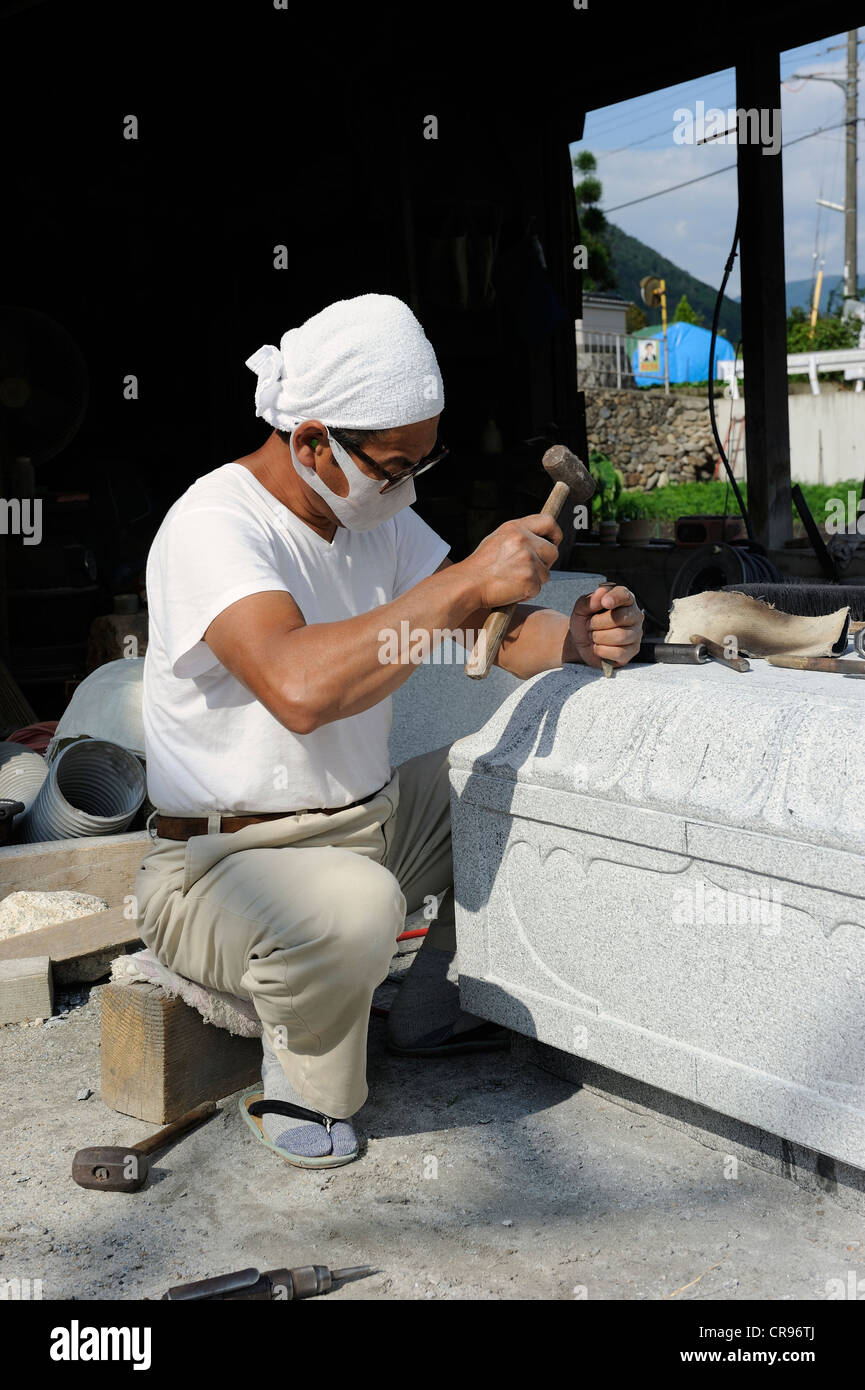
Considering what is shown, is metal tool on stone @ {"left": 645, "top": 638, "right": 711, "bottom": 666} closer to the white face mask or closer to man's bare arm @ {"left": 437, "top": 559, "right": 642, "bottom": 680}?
man's bare arm @ {"left": 437, "top": 559, "right": 642, "bottom": 680}

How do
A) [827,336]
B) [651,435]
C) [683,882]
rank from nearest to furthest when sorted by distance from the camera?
[683,882] < [651,435] < [827,336]

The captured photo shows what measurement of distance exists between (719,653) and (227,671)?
1.07m

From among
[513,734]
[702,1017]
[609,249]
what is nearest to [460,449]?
[513,734]

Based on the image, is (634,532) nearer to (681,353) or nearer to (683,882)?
(683,882)


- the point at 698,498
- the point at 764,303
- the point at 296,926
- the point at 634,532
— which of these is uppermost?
the point at 764,303

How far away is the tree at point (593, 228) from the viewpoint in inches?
780

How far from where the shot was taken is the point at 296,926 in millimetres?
2348

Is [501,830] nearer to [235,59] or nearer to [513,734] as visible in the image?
[513,734]

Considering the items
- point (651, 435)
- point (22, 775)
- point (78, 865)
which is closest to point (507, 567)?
point (78, 865)

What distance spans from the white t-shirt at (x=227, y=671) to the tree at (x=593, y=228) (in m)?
16.5

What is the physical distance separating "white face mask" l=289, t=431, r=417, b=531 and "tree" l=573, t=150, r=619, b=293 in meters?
16.4

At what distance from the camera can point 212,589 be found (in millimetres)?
2307
